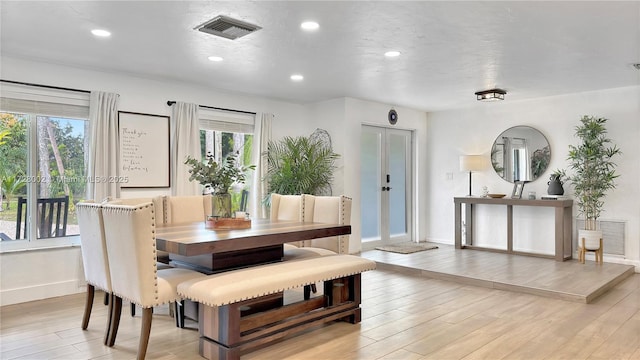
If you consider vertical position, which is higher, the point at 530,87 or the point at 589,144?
the point at 530,87

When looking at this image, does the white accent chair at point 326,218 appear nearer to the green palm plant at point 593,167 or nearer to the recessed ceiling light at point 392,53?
the recessed ceiling light at point 392,53

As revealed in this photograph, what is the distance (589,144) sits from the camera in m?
5.75

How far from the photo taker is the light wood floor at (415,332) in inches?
118

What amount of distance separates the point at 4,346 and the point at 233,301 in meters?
1.82

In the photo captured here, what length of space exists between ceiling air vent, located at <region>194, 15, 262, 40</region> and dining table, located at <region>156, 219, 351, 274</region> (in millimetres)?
1527

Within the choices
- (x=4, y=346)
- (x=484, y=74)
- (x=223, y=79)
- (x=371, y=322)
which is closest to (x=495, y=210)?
(x=484, y=74)

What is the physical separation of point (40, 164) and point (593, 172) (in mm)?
6583

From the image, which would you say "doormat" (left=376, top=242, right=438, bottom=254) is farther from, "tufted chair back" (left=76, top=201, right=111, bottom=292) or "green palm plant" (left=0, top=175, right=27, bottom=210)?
"green palm plant" (left=0, top=175, right=27, bottom=210)

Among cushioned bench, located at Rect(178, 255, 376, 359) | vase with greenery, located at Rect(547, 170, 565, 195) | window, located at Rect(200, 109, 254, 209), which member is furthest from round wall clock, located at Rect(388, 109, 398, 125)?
cushioned bench, located at Rect(178, 255, 376, 359)

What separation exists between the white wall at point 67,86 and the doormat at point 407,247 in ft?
11.1

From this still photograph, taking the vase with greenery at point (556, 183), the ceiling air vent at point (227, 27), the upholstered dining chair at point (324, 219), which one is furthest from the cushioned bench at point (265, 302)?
the vase with greenery at point (556, 183)

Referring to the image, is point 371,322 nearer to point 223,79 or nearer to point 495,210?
point 223,79

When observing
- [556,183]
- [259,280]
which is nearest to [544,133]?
[556,183]

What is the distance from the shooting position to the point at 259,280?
2879 mm
